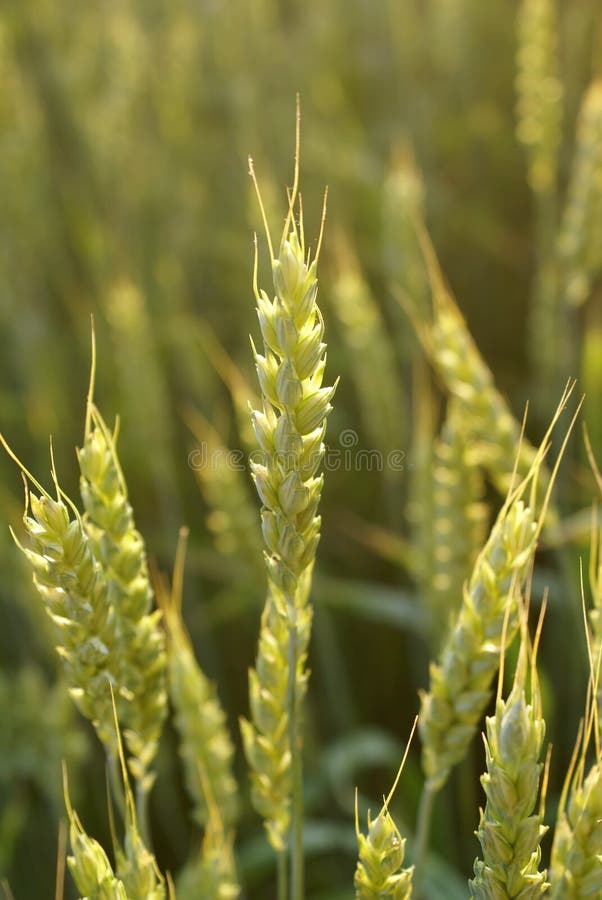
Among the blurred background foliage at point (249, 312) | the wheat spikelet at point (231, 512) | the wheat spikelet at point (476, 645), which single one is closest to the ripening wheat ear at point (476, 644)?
the wheat spikelet at point (476, 645)

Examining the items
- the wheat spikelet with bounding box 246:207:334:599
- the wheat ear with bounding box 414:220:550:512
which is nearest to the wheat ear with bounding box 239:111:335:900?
the wheat spikelet with bounding box 246:207:334:599

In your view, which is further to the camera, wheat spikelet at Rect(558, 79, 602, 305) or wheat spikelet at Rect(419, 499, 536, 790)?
wheat spikelet at Rect(558, 79, 602, 305)

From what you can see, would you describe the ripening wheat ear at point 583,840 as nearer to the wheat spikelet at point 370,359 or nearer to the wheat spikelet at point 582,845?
the wheat spikelet at point 582,845

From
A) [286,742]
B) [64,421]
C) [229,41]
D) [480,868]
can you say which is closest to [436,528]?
[286,742]

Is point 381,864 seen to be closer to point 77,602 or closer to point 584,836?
point 584,836

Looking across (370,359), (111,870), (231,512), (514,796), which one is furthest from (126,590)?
(370,359)

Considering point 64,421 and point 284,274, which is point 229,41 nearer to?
point 64,421

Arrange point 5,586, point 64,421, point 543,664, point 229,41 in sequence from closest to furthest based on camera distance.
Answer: point 5,586 → point 543,664 → point 64,421 → point 229,41

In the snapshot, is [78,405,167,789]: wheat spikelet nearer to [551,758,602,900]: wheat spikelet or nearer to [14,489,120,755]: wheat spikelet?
[14,489,120,755]: wheat spikelet
